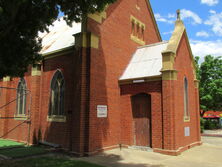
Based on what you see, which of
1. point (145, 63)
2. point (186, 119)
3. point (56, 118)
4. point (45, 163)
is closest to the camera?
point (45, 163)

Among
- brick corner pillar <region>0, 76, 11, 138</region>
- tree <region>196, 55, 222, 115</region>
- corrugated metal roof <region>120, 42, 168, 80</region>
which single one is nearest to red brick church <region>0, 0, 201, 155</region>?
corrugated metal roof <region>120, 42, 168, 80</region>

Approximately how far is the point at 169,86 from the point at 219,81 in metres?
27.2

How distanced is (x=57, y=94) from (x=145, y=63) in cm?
604

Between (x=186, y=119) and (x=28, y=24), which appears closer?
(x=28, y=24)

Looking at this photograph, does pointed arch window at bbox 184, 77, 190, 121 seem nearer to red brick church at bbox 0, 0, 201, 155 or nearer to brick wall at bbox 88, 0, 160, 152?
red brick church at bbox 0, 0, 201, 155

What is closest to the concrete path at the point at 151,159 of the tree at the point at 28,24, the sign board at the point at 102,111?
the sign board at the point at 102,111

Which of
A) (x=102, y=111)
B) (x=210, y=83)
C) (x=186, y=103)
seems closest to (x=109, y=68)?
(x=102, y=111)

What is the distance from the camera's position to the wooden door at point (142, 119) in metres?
12.8

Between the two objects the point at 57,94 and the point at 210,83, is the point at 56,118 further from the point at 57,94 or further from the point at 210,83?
the point at 210,83

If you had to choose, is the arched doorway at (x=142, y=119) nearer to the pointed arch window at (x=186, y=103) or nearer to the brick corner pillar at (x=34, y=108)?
the pointed arch window at (x=186, y=103)

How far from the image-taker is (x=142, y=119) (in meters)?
13.1

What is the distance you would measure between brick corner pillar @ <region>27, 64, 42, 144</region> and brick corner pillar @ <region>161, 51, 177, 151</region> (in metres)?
7.94

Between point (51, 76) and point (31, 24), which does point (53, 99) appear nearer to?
point (51, 76)

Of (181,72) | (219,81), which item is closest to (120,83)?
(181,72)
